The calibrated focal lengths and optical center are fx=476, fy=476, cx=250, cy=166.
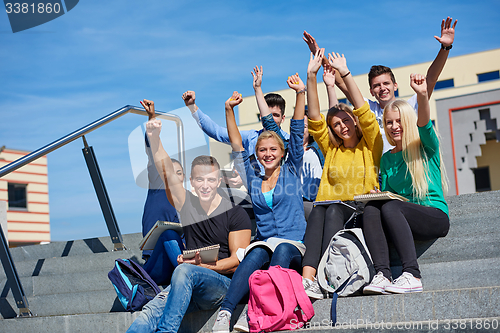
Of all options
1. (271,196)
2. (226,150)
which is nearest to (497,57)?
(226,150)

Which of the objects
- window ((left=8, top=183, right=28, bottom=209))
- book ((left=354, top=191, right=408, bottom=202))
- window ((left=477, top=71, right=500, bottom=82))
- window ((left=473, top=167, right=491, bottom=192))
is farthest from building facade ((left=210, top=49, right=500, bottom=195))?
window ((left=8, top=183, right=28, bottom=209))

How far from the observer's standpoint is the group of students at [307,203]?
2.83m

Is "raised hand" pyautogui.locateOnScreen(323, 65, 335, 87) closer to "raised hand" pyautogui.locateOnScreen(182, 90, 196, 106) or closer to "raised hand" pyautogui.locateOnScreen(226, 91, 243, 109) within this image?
"raised hand" pyautogui.locateOnScreen(226, 91, 243, 109)

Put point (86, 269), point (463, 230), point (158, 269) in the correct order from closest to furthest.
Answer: point (463, 230) < point (158, 269) < point (86, 269)

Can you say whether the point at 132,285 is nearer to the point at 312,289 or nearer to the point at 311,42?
the point at 312,289

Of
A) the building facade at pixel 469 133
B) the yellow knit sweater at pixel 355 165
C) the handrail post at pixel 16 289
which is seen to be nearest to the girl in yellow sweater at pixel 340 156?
the yellow knit sweater at pixel 355 165

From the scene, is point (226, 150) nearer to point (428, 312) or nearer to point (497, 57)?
point (428, 312)

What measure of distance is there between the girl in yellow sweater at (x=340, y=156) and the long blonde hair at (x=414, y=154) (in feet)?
0.80

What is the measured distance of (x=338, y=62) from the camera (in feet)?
12.0

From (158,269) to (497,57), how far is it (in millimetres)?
26249

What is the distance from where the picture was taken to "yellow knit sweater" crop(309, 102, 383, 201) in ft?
10.8

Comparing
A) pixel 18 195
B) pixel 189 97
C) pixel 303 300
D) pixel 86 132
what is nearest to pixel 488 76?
pixel 18 195

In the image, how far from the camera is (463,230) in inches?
129

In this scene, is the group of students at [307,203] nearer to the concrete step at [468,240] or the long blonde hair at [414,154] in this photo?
the long blonde hair at [414,154]
